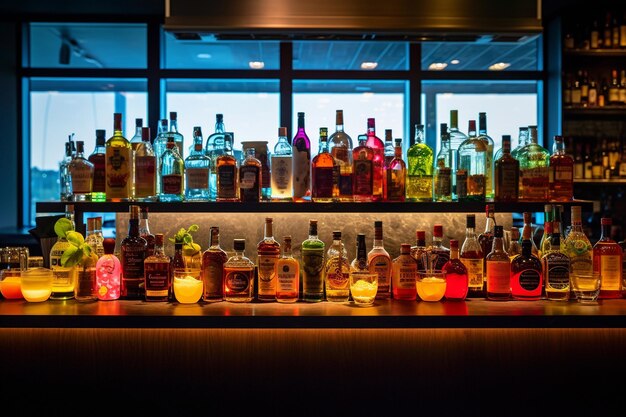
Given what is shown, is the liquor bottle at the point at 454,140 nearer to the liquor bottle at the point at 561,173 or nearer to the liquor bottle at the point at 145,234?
the liquor bottle at the point at 561,173

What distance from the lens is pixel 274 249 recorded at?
219cm

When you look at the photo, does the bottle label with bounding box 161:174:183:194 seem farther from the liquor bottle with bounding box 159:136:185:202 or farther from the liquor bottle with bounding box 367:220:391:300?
the liquor bottle with bounding box 367:220:391:300

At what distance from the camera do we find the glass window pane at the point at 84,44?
18.1 ft

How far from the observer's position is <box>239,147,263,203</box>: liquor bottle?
7.38 ft

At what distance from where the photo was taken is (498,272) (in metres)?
2.21

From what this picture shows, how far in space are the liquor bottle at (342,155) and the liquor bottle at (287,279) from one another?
0.28 m

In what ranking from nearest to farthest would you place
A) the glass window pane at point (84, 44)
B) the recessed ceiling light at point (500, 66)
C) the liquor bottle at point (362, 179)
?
1. the liquor bottle at point (362, 179)
2. the glass window pane at point (84, 44)
3. the recessed ceiling light at point (500, 66)

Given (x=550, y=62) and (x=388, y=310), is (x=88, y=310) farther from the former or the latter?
(x=550, y=62)

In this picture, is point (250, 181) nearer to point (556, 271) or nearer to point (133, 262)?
point (133, 262)

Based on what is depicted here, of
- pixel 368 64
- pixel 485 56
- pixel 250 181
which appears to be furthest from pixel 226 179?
pixel 485 56

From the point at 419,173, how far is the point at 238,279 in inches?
31.3

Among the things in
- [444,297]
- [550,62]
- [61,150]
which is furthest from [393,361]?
[61,150]

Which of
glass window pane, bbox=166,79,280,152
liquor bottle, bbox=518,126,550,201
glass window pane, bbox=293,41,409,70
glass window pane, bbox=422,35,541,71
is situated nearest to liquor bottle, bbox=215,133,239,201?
liquor bottle, bbox=518,126,550,201

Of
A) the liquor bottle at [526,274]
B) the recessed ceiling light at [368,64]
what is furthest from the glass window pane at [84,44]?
the liquor bottle at [526,274]
